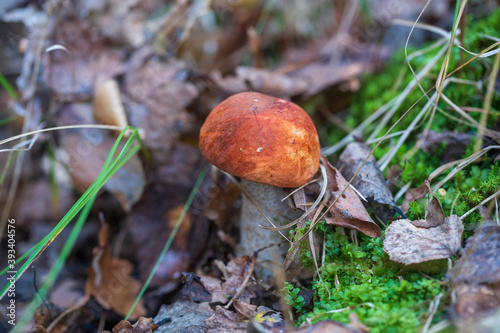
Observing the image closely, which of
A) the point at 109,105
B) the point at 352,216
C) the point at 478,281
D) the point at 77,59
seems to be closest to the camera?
the point at 478,281

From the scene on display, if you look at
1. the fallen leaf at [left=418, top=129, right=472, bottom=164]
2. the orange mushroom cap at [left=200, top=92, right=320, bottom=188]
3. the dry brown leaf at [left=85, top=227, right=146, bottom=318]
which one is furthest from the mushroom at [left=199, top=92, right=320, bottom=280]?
the dry brown leaf at [left=85, top=227, right=146, bottom=318]

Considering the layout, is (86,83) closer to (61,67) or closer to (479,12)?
(61,67)

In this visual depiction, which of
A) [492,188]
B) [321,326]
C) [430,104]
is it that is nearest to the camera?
[321,326]

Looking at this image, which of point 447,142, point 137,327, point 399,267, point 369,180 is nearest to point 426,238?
point 399,267

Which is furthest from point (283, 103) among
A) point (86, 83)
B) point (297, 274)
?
point (86, 83)

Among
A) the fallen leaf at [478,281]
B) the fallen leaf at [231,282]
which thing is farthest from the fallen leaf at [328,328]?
the fallen leaf at [231,282]

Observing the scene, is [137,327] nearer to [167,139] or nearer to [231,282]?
[231,282]

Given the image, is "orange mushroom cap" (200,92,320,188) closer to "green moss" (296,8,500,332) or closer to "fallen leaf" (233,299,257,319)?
"green moss" (296,8,500,332)
